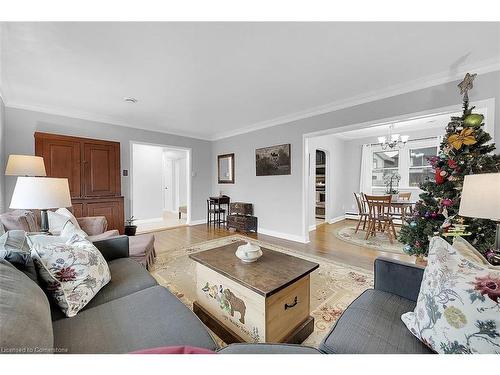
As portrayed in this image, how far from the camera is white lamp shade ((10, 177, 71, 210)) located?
156cm

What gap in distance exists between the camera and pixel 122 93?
2.88m

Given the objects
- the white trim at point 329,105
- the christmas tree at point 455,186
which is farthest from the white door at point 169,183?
the christmas tree at point 455,186

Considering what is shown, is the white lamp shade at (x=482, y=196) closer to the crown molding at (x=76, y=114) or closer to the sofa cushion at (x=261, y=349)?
the sofa cushion at (x=261, y=349)

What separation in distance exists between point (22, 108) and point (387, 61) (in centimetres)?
499

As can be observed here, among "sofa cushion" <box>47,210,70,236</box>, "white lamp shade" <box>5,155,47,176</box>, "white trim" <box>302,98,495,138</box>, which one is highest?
"white trim" <box>302,98,495,138</box>

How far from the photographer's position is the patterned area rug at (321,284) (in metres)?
1.72

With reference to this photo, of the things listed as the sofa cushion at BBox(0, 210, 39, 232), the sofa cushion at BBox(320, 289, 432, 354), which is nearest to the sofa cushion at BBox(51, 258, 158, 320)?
the sofa cushion at BBox(0, 210, 39, 232)

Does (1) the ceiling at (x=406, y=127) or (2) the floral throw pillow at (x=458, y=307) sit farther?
(1) the ceiling at (x=406, y=127)

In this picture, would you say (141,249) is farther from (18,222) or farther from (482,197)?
(482,197)

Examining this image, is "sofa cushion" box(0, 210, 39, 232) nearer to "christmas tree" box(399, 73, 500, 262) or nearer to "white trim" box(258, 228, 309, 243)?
"white trim" box(258, 228, 309, 243)

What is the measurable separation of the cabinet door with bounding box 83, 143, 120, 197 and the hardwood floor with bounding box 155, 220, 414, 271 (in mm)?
1264

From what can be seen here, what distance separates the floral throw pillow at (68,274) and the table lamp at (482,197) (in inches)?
86.5
